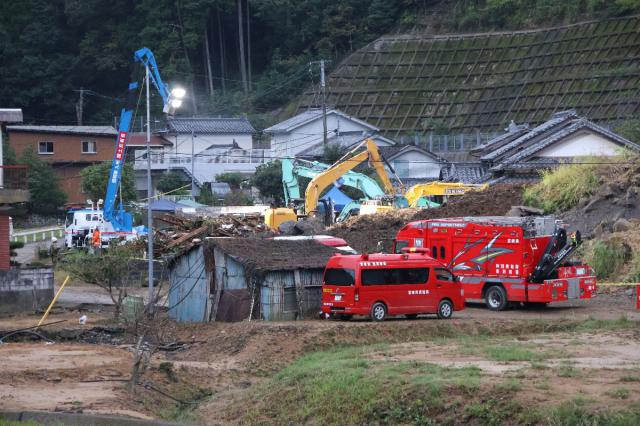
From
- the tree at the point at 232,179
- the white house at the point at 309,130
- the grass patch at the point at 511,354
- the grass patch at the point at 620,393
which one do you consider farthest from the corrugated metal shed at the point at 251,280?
the white house at the point at 309,130

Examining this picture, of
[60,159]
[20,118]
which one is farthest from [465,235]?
[60,159]

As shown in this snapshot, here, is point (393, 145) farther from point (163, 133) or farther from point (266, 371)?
point (266, 371)

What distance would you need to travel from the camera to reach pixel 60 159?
77.1m

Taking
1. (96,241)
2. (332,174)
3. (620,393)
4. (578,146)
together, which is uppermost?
(578,146)

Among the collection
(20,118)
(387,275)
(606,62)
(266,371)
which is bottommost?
(266,371)

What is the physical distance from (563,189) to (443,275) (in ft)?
46.1

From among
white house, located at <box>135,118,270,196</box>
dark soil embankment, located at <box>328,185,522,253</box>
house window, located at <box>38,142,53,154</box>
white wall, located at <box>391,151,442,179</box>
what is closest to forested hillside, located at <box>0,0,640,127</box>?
white house, located at <box>135,118,270,196</box>

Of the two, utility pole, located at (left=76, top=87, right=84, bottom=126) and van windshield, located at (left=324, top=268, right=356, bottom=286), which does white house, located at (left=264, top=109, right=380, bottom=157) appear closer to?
utility pole, located at (left=76, top=87, right=84, bottom=126)

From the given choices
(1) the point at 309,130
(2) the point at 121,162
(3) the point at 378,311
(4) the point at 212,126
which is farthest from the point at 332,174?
(4) the point at 212,126

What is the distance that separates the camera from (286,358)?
1051 inches

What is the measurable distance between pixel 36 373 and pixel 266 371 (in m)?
5.33

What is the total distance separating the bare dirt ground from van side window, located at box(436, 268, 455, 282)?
122 centimetres

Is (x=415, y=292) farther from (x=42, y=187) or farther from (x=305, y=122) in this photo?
(x=305, y=122)

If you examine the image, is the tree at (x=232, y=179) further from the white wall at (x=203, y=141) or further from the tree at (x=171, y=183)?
the white wall at (x=203, y=141)
